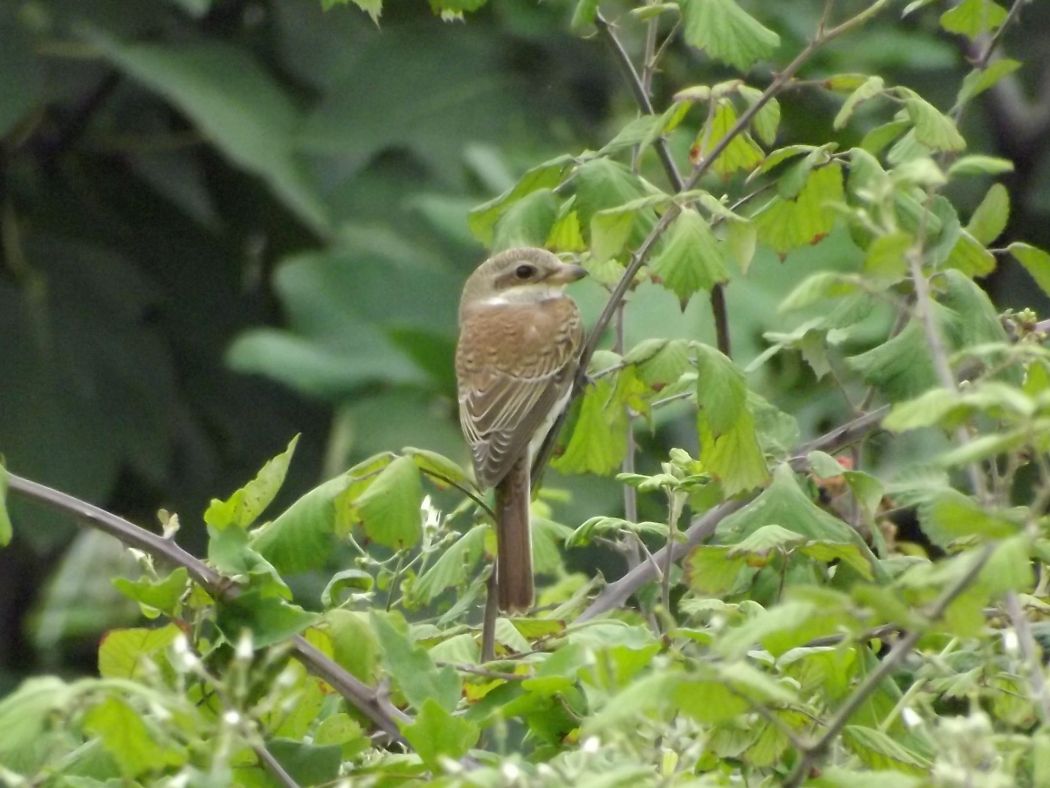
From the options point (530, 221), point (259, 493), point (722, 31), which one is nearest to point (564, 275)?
point (530, 221)

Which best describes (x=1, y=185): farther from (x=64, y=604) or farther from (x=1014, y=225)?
(x=1014, y=225)

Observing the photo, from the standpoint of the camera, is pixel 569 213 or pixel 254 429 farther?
pixel 254 429

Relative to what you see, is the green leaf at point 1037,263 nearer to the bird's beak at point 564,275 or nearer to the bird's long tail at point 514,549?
the bird's long tail at point 514,549

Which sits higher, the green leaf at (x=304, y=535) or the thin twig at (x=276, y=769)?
the green leaf at (x=304, y=535)

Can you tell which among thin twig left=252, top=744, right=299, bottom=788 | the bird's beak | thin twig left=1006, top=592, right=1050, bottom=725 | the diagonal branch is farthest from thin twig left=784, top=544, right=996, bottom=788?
the bird's beak

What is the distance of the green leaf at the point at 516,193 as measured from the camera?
255 cm

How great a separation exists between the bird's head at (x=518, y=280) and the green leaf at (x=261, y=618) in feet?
6.49

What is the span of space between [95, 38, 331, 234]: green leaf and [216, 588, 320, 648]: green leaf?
129 inches

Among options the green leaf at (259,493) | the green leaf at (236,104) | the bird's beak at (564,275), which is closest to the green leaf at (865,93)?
the green leaf at (259,493)

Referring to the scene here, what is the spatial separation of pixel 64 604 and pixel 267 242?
1.57 meters

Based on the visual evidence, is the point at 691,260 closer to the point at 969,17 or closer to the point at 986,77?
the point at 986,77

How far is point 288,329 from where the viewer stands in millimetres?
5699

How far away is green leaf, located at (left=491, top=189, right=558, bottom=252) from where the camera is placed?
97.3 inches

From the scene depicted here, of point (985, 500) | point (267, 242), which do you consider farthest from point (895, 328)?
point (267, 242)
